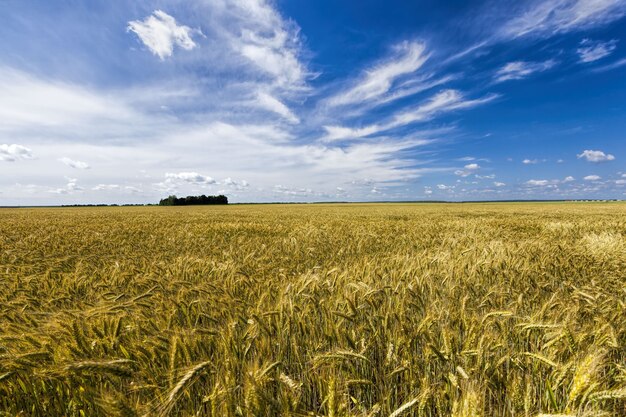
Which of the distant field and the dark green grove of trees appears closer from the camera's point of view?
the distant field

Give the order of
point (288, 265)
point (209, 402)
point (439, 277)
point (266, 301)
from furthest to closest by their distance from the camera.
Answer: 1. point (288, 265)
2. point (439, 277)
3. point (266, 301)
4. point (209, 402)

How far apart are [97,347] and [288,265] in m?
2.99

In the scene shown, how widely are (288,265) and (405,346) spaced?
9.78 ft

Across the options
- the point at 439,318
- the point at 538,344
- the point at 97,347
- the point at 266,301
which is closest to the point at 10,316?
the point at 97,347

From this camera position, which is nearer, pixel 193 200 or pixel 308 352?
pixel 308 352

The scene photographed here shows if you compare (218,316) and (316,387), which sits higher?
(218,316)

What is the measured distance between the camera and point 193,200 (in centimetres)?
11012

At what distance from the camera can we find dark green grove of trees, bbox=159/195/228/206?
348ft

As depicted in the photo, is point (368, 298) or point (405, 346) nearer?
point (405, 346)

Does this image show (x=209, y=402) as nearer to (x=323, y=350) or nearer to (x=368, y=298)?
(x=323, y=350)

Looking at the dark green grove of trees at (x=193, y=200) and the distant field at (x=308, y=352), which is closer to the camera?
the distant field at (x=308, y=352)

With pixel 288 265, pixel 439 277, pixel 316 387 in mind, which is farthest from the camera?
pixel 288 265

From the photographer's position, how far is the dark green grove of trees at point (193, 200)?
106188 mm

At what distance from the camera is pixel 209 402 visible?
152 centimetres
